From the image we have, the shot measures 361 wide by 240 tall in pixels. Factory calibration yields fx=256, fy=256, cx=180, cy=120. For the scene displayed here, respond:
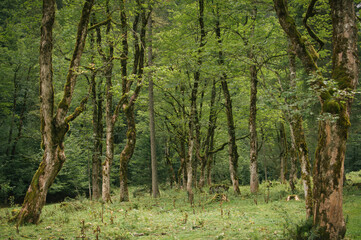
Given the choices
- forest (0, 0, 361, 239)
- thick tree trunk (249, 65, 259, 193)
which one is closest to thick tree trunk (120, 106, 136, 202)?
forest (0, 0, 361, 239)

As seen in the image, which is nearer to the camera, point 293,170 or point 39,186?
point 39,186

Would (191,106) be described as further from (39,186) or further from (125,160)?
(39,186)

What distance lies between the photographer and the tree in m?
5.43

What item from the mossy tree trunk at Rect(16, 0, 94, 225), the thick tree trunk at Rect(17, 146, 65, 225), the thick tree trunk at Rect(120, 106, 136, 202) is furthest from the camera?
the thick tree trunk at Rect(120, 106, 136, 202)

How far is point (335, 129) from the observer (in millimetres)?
5590

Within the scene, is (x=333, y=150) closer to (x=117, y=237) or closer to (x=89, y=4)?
(x=117, y=237)

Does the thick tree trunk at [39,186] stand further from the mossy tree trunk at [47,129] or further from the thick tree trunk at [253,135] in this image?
the thick tree trunk at [253,135]

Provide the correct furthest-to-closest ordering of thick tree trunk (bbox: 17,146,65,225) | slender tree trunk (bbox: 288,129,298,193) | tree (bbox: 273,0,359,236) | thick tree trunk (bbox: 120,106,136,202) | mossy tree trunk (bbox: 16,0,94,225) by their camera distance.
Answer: slender tree trunk (bbox: 288,129,298,193)
thick tree trunk (bbox: 120,106,136,202)
mossy tree trunk (bbox: 16,0,94,225)
thick tree trunk (bbox: 17,146,65,225)
tree (bbox: 273,0,359,236)

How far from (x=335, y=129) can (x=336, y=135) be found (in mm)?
132

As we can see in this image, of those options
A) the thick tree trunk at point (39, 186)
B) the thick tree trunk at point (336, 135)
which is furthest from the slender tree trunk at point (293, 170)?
the thick tree trunk at point (39, 186)

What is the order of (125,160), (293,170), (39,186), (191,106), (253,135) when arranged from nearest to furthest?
(39,186), (125,160), (253,135), (191,106), (293,170)

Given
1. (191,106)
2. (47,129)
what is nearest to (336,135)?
(47,129)

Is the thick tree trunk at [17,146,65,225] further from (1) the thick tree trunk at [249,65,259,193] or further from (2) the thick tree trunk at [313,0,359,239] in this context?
(1) the thick tree trunk at [249,65,259,193]

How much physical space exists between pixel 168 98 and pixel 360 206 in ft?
48.8
